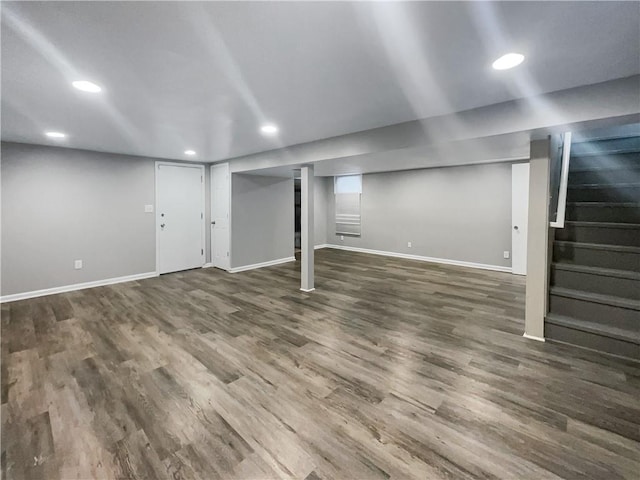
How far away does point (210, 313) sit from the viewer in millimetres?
3750

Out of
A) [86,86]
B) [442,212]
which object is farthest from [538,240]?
[86,86]

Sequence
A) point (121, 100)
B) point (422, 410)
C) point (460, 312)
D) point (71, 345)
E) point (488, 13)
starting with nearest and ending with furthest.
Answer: point (488, 13)
point (422, 410)
point (121, 100)
point (71, 345)
point (460, 312)

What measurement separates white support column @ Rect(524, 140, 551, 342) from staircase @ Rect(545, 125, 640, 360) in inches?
5.3

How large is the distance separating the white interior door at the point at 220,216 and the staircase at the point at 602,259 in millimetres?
5308

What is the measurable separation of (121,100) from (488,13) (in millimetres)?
2802

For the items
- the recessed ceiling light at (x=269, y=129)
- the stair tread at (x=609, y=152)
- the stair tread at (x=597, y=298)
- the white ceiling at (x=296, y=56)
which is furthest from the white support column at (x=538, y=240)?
the recessed ceiling light at (x=269, y=129)

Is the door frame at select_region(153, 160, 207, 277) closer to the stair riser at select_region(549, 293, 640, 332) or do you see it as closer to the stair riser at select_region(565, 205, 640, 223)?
the stair riser at select_region(549, 293, 640, 332)

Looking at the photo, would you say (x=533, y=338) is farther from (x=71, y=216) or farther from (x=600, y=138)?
(x=71, y=216)

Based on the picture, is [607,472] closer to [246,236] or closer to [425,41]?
[425,41]

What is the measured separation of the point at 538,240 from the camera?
2.86 m

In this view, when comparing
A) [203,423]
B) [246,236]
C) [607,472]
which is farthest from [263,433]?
[246,236]

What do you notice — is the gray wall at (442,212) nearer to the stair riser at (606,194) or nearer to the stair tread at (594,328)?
the stair riser at (606,194)

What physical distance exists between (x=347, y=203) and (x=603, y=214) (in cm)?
563

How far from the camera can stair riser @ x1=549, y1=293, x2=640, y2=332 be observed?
267 centimetres
